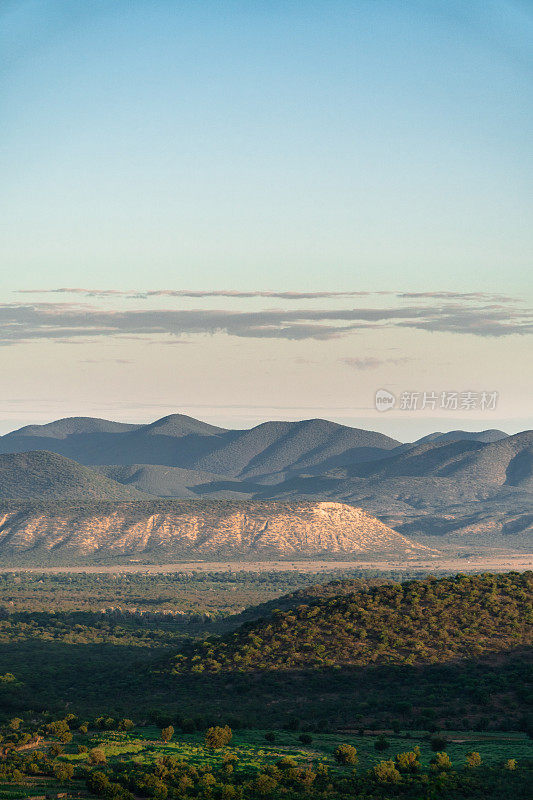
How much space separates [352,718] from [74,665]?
43543mm

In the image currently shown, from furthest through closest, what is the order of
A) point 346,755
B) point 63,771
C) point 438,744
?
point 438,744
point 346,755
point 63,771

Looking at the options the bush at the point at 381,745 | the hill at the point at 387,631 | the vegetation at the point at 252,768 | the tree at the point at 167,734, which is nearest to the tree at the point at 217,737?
the vegetation at the point at 252,768

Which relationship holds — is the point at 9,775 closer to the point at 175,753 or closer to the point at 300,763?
the point at 175,753

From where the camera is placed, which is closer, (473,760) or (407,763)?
(407,763)

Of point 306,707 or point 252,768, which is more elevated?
point 252,768

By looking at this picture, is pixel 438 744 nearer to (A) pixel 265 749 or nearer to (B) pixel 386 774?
(B) pixel 386 774

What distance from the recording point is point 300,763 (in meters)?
58.2

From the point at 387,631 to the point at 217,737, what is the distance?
104 feet

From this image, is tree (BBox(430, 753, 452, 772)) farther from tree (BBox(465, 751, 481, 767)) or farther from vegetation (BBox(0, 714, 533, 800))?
tree (BBox(465, 751, 481, 767))

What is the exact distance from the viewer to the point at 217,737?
61.7 metres

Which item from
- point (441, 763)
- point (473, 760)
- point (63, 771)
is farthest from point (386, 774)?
point (63, 771)

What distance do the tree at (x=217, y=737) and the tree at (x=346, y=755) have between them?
6.61 metres

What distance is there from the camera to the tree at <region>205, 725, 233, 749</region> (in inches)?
2426

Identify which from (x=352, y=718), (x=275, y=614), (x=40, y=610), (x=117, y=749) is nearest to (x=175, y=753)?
(x=117, y=749)
